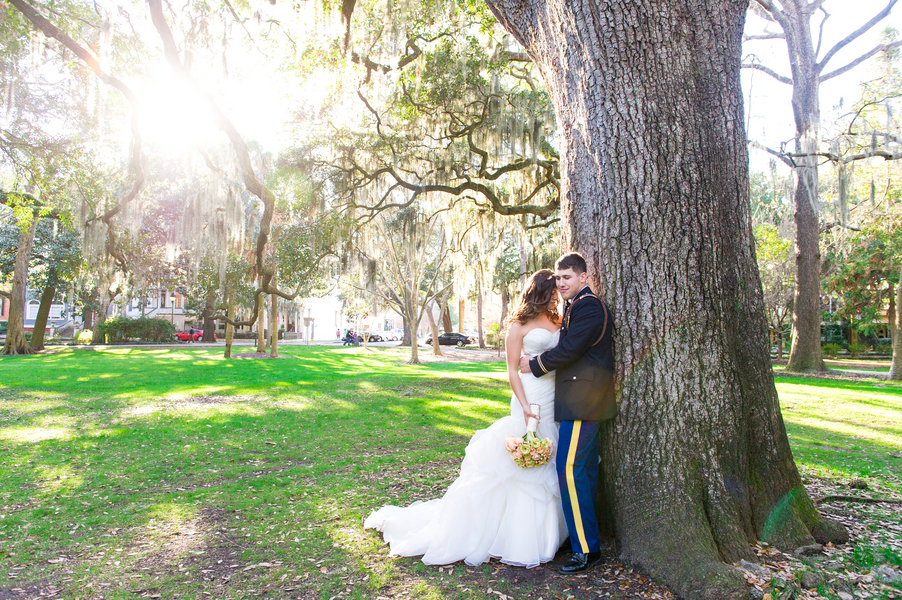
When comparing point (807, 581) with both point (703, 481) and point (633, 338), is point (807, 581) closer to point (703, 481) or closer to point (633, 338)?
point (703, 481)

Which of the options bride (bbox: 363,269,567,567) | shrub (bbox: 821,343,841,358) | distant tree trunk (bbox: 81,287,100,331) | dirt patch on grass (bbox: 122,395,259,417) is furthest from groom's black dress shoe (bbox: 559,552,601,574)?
distant tree trunk (bbox: 81,287,100,331)

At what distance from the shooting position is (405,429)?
6426 millimetres

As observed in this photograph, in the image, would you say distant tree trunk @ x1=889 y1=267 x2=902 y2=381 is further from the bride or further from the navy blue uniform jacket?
the bride

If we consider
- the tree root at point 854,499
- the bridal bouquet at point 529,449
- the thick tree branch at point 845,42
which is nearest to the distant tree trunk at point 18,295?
the bridal bouquet at point 529,449

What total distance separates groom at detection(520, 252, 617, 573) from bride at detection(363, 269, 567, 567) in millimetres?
128

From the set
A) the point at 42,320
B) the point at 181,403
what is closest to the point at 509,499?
the point at 181,403

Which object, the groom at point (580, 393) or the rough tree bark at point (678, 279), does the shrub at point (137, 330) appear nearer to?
the groom at point (580, 393)

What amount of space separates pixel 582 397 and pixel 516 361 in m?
0.43

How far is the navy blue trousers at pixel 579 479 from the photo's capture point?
2.64 metres

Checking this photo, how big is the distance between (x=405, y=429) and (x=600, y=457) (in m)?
3.87

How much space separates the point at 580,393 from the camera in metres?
2.76

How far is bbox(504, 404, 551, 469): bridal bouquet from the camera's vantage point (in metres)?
2.72

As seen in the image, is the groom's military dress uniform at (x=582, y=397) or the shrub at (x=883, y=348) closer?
the groom's military dress uniform at (x=582, y=397)

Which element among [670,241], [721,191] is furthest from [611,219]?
[721,191]
